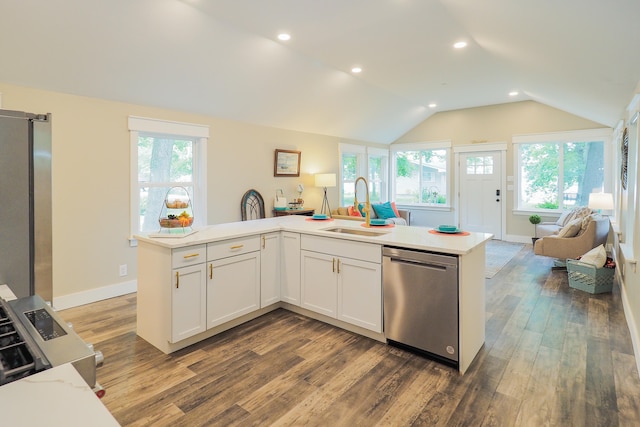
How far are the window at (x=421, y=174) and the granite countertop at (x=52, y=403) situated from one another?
8141 mm

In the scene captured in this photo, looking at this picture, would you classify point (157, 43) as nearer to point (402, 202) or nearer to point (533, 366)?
point (533, 366)

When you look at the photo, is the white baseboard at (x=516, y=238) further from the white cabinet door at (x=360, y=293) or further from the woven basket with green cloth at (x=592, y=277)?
the white cabinet door at (x=360, y=293)

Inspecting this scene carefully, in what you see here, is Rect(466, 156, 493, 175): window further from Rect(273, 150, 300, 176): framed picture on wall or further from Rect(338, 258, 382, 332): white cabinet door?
Rect(338, 258, 382, 332): white cabinet door

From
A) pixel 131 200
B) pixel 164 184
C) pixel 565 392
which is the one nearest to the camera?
pixel 565 392

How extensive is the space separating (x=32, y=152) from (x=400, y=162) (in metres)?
8.17

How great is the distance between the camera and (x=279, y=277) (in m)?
3.40

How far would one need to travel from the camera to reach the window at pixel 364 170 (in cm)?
756

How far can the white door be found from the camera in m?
7.38

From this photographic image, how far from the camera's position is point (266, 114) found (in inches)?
208

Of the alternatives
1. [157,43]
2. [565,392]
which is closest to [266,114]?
[157,43]

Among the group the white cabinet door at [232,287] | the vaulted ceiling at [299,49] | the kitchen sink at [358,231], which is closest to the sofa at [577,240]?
the vaulted ceiling at [299,49]

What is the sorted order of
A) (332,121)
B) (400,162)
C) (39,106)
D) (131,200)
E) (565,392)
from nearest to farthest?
(565,392), (39,106), (131,200), (332,121), (400,162)

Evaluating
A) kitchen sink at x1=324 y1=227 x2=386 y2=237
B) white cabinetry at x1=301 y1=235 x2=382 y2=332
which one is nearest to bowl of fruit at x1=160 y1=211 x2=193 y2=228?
white cabinetry at x1=301 y1=235 x2=382 y2=332

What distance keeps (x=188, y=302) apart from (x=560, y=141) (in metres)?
7.05
